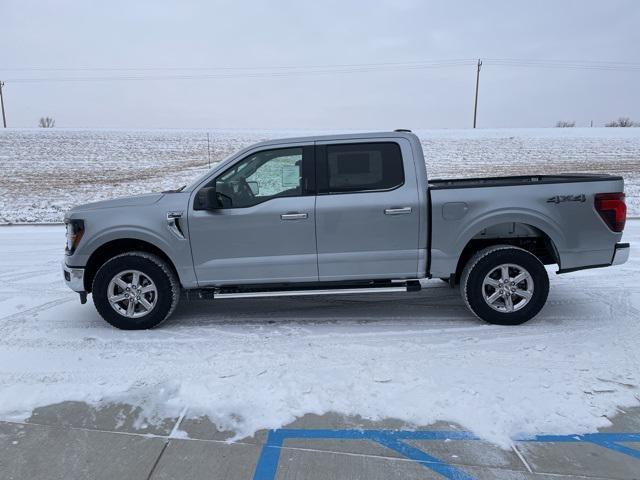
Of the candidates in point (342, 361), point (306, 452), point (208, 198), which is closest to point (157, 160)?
point (208, 198)

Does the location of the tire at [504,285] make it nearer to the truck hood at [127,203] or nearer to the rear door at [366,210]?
the rear door at [366,210]

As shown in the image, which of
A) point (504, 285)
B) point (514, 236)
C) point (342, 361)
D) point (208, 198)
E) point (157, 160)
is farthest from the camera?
point (157, 160)

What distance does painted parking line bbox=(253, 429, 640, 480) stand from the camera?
2729 mm

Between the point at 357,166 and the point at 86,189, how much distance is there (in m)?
16.0

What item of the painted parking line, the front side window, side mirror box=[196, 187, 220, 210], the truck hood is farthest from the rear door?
the painted parking line

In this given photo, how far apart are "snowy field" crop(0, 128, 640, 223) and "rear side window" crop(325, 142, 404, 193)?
1025 cm

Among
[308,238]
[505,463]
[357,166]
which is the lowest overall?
[505,463]

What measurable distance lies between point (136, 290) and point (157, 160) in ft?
81.1

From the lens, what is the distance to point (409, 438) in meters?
2.98

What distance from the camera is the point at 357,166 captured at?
473 cm

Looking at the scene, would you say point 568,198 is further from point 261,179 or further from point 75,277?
point 75,277

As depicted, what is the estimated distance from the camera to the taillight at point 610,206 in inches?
182

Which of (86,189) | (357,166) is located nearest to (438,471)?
(357,166)

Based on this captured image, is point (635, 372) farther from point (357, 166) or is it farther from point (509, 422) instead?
point (357, 166)
